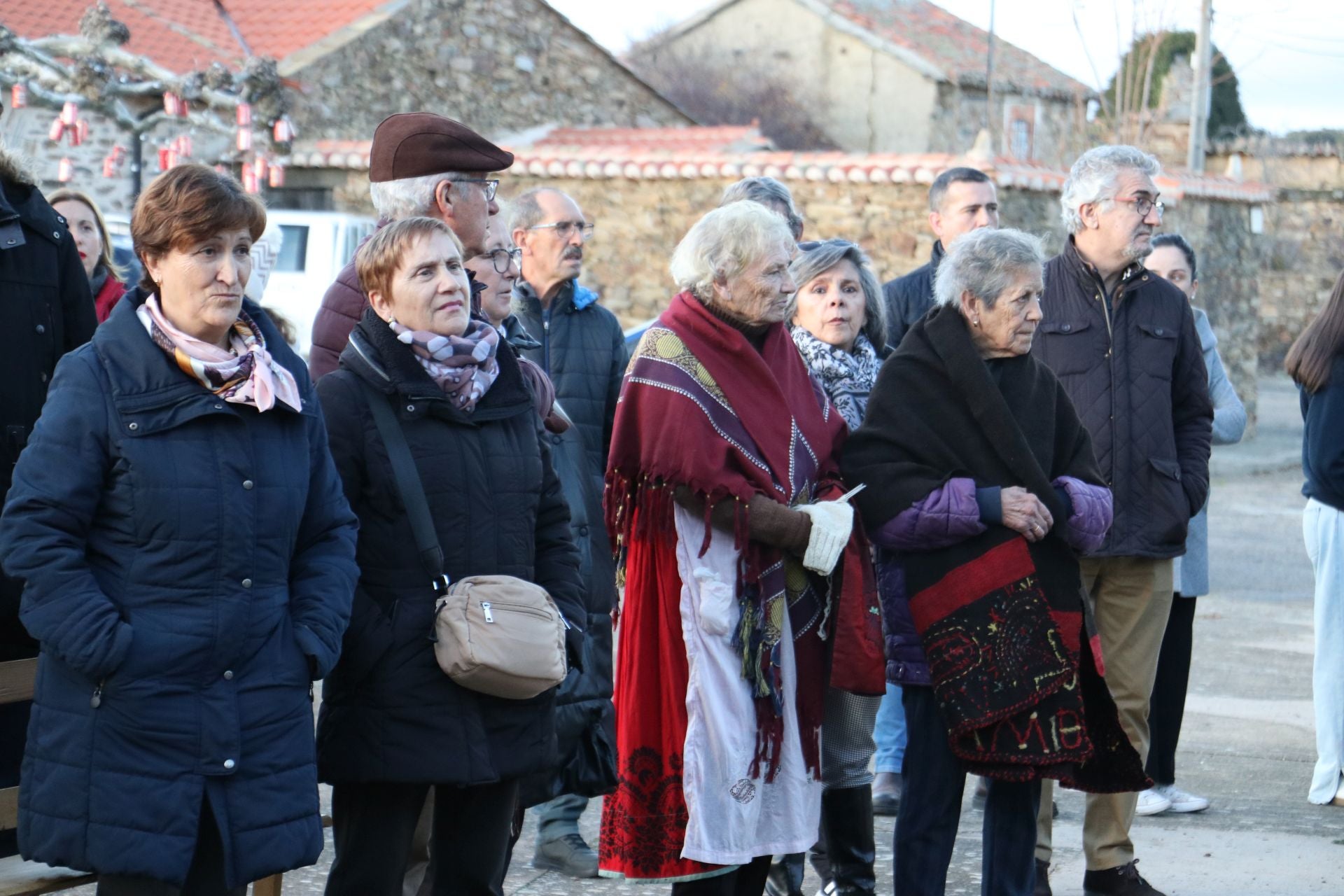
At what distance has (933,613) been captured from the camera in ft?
12.8

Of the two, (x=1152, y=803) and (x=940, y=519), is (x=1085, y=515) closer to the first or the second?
(x=940, y=519)

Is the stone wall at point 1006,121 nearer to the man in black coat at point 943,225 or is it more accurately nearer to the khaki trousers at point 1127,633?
the man in black coat at point 943,225

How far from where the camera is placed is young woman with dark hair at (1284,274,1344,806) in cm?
542

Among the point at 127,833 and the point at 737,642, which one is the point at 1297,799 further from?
the point at 127,833

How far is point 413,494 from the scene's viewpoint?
3162 mm

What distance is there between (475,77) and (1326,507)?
16391mm

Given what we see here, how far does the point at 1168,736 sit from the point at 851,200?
10.0 m

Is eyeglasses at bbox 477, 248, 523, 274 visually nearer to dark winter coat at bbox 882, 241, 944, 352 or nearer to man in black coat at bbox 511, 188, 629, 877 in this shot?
man in black coat at bbox 511, 188, 629, 877

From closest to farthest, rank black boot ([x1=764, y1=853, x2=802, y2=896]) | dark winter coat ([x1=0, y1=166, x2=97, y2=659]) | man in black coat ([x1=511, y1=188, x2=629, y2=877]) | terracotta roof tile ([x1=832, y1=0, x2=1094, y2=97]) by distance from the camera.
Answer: dark winter coat ([x1=0, y1=166, x2=97, y2=659]) → black boot ([x1=764, y1=853, x2=802, y2=896]) → man in black coat ([x1=511, y1=188, x2=629, y2=877]) → terracotta roof tile ([x1=832, y1=0, x2=1094, y2=97])

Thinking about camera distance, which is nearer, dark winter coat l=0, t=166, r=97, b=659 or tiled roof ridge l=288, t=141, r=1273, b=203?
dark winter coat l=0, t=166, r=97, b=659

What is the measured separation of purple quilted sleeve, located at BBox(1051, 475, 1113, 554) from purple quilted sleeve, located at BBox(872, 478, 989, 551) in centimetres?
25

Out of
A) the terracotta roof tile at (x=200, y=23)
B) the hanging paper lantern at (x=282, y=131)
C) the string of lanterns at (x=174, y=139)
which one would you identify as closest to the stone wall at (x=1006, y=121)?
the terracotta roof tile at (x=200, y=23)

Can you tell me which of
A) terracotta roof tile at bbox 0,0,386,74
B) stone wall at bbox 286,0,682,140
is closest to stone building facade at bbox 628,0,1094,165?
stone wall at bbox 286,0,682,140

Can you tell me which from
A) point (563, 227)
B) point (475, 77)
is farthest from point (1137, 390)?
point (475, 77)
